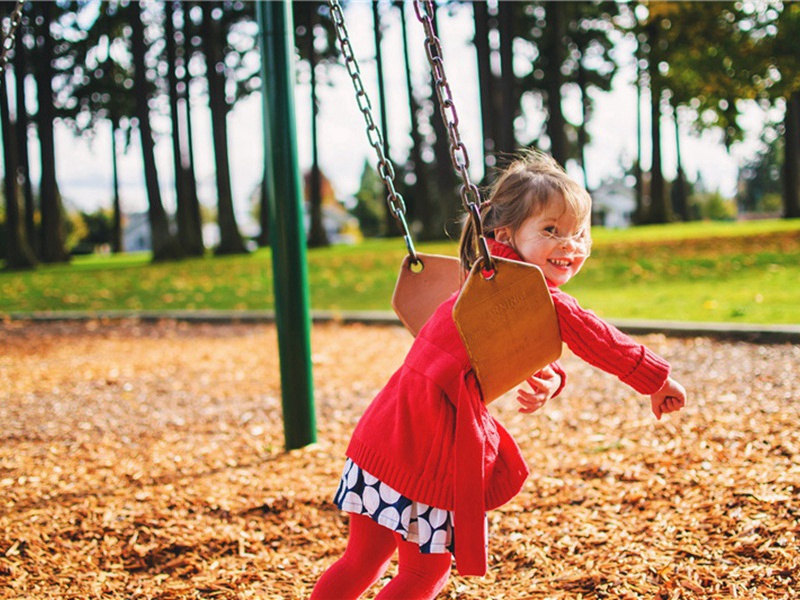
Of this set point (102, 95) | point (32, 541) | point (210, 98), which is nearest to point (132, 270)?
point (210, 98)

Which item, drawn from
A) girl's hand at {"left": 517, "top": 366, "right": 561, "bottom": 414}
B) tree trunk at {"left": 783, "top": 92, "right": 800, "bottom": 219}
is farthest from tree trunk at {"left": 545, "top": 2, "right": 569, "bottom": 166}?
girl's hand at {"left": 517, "top": 366, "right": 561, "bottom": 414}

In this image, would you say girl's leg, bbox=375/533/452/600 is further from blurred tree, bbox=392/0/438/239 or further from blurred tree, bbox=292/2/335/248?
blurred tree, bbox=292/2/335/248

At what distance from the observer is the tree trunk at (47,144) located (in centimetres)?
2309

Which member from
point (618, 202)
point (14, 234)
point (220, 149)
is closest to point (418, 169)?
point (220, 149)

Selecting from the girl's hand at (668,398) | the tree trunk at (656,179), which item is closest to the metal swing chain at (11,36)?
the girl's hand at (668,398)

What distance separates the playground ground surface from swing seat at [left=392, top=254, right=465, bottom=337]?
0.93m

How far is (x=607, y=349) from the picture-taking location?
5.93ft

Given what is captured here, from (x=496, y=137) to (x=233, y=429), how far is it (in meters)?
20.2

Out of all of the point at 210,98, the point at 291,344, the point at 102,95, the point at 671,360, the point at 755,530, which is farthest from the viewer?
the point at 102,95

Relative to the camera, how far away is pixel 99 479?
11.8ft

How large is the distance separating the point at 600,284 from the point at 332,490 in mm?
7280

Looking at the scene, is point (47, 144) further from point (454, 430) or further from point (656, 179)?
point (454, 430)

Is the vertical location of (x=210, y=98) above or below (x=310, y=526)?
above

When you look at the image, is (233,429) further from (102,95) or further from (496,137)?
(102,95)
